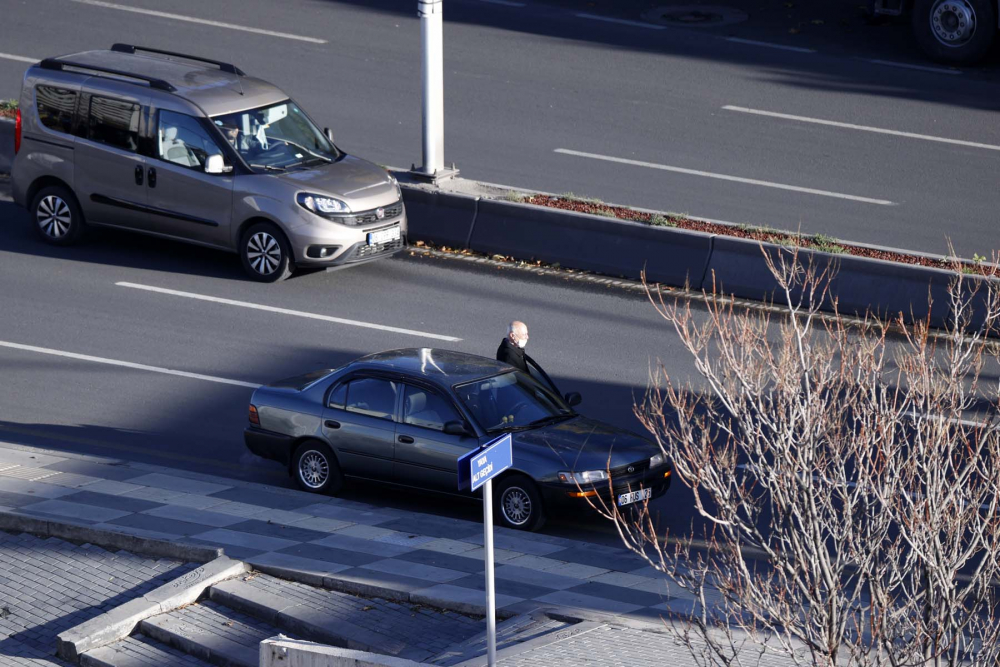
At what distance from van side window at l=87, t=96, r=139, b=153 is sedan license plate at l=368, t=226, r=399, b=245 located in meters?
3.23

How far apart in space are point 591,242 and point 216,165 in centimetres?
481

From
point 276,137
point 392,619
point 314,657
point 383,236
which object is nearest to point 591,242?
point 383,236

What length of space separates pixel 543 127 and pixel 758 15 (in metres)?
7.49

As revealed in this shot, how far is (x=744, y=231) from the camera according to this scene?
18562mm

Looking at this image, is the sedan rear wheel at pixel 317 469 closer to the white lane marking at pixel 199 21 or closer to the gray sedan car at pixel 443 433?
the gray sedan car at pixel 443 433

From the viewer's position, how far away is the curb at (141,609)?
10.8 metres

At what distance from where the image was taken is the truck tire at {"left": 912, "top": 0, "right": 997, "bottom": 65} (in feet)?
83.0

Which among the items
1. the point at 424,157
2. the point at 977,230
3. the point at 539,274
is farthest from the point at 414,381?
the point at 977,230

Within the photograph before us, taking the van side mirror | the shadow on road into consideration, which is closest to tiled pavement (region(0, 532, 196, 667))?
the shadow on road

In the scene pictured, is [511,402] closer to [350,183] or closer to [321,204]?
[321,204]

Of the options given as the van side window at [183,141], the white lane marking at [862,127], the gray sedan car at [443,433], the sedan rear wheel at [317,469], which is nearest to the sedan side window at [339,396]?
A: the gray sedan car at [443,433]

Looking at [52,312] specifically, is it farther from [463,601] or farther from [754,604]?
[754,604]

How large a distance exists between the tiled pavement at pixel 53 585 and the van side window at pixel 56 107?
7.80 metres

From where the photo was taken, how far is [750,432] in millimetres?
7375
